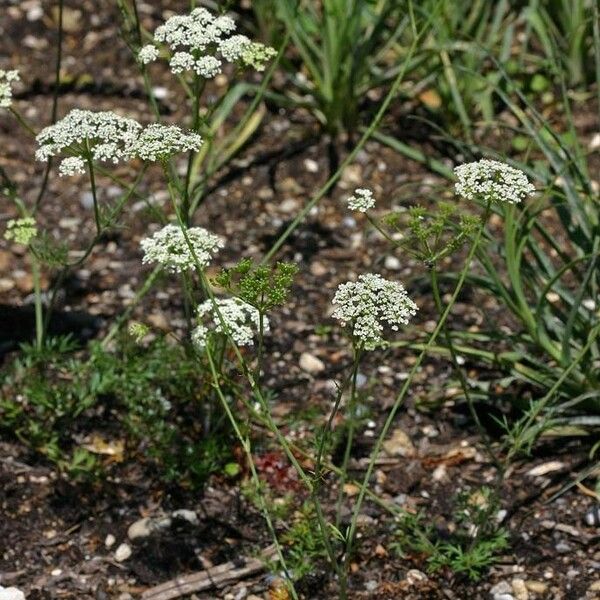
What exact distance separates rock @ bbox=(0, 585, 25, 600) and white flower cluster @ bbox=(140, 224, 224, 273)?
1013 millimetres

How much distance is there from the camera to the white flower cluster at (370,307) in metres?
2.29

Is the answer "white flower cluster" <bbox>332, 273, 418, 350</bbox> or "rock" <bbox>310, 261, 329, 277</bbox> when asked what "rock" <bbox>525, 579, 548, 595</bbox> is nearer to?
"white flower cluster" <bbox>332, 273, 418, 350</bbox>

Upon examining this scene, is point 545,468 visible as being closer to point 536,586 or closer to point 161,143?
point 536,586

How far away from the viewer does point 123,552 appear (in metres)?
3.16

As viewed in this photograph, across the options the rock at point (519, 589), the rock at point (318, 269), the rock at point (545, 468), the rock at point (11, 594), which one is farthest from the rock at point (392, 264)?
the rock at point (11, 594)

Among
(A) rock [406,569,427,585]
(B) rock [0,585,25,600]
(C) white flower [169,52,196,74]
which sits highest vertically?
(C) white flower [169,52,196,74]

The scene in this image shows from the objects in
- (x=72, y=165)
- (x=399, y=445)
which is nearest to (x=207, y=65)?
(x=72, y=165)

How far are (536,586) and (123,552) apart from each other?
1.09 m

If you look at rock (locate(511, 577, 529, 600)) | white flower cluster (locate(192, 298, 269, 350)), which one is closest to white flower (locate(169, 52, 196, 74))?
white flower cluster (locate(192, 298, 269, 350))

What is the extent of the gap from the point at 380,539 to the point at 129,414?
79 cm

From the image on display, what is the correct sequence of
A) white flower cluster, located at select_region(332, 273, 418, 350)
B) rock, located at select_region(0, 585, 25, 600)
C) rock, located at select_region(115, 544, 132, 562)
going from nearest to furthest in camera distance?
1. white flower cluster, located at select_region(332, 273, 418, 350)
2. rock, located at select_region(0, 585, 25, 600)
3. rock, located at select_region(115, 544, 132, 562)

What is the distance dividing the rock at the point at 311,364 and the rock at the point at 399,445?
1.09 feet

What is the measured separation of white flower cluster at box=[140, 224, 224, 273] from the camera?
2.54 meters

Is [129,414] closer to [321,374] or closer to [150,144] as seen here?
[321,374]
